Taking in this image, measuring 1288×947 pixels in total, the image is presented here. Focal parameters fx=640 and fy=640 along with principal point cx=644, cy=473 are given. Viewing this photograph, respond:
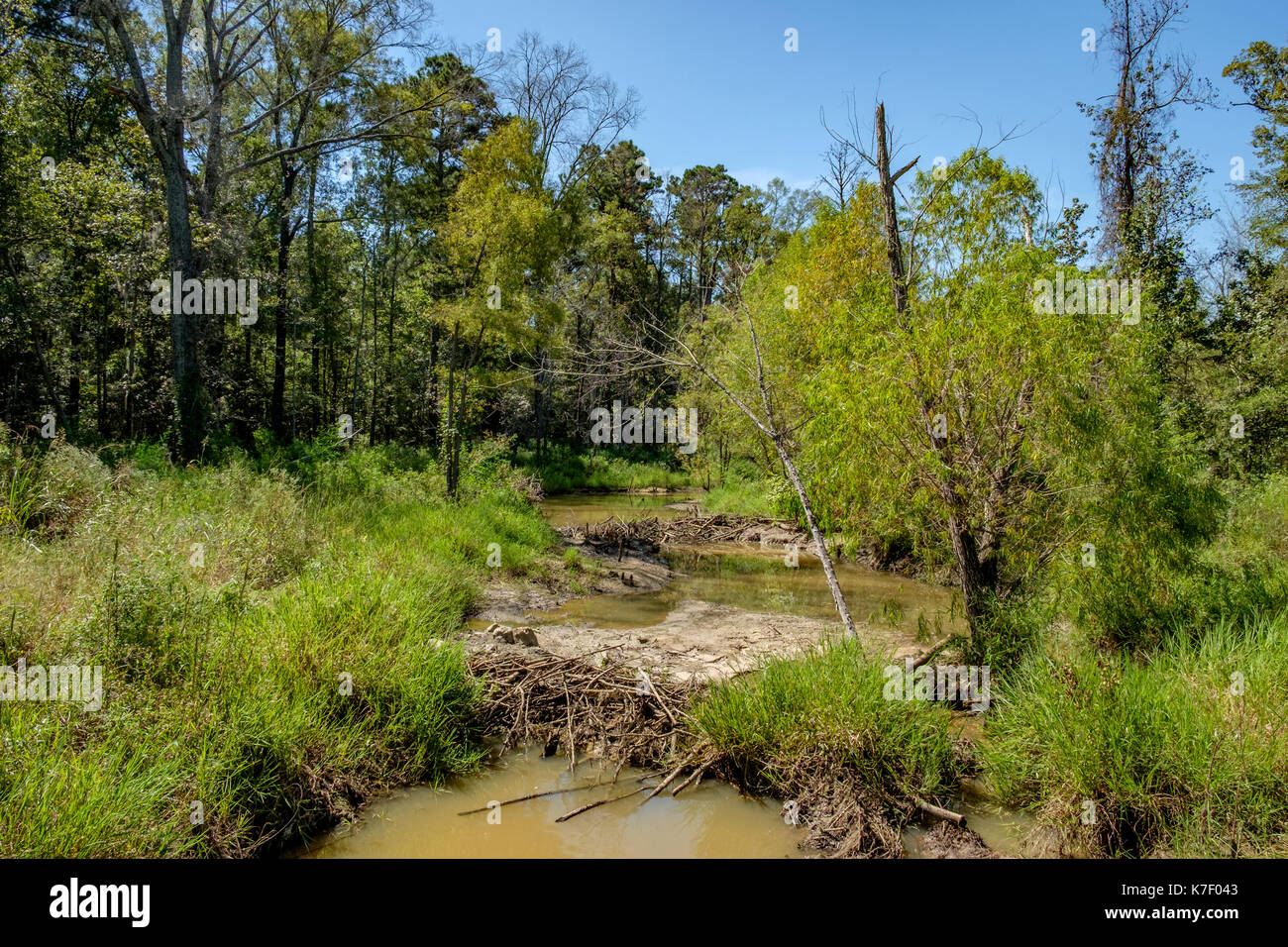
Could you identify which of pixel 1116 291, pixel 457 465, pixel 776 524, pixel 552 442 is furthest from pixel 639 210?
pixel 1116 291

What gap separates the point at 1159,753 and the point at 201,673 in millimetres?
6047

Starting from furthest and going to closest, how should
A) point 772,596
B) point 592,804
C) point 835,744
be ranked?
point 772,596 → point 835,744 → point 592,804

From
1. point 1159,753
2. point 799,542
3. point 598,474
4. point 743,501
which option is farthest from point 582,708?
point 598,474

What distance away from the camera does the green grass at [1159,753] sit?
143 inches

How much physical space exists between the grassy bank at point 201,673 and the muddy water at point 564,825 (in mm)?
285

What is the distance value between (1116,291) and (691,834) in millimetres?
6758

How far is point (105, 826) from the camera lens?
2.95m

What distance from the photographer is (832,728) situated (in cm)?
464

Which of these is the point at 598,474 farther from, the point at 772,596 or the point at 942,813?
the point at 942,813

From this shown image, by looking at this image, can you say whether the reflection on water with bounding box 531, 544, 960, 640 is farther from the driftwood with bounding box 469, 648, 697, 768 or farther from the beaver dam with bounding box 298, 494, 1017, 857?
the driftwood with bounding box 469, 648, 697, 768

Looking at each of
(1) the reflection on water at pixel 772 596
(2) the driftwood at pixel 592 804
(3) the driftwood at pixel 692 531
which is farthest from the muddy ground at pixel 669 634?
(3) the driftwood at pixel 692 531

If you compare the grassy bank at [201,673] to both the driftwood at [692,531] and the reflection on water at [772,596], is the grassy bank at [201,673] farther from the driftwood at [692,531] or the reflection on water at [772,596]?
the driftwood at [692,531]

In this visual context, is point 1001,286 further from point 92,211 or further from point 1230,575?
point 92,211
